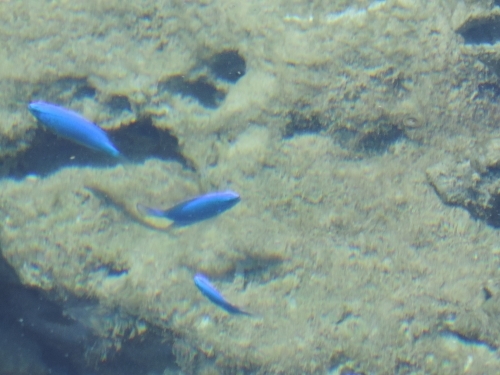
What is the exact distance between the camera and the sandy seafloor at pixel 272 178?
3057mm

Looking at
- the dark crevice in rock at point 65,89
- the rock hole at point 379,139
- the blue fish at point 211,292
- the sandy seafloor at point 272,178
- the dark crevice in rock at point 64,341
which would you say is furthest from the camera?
the dark crevice in rock at point 64,341

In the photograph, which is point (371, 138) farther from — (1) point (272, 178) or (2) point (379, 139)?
(1) point (272, 178)

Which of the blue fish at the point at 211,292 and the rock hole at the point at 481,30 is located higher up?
the rock hole at the point at 481,30

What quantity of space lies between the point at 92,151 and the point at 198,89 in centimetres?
105

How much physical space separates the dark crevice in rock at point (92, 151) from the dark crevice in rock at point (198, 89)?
0.34m

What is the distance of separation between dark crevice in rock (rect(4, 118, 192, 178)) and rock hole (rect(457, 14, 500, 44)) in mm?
2496

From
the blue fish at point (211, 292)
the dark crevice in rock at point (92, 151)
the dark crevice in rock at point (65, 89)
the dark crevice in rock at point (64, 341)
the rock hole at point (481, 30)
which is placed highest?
the rock hole at point (481, 30)

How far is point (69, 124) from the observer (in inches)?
101

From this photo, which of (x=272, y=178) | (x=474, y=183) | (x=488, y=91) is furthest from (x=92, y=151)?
(x=488, y=91)

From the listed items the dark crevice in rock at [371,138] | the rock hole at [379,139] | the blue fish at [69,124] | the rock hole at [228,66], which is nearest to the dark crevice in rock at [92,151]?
the rock hole at [228,66]

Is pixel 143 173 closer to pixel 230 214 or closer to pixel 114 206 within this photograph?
pixel 114 206

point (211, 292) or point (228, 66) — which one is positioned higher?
point (228, 66)

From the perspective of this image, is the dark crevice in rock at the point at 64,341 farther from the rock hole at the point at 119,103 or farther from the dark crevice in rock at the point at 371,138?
the dark crevice in rock at the point at 371,138

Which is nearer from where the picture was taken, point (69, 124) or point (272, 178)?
point (69, 124)
